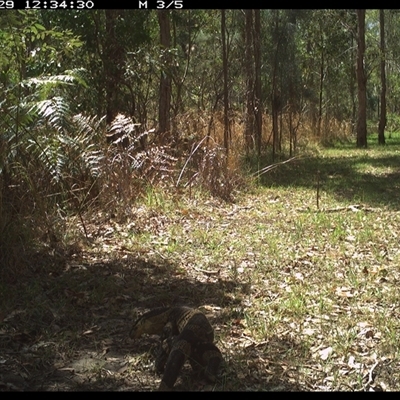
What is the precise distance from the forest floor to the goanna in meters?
0.10

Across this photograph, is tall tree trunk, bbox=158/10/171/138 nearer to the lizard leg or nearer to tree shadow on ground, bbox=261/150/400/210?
tree shadow on ground, bbox=261/150/400/210

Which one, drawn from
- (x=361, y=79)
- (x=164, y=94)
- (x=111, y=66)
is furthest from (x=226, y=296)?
(x=361, y=79)

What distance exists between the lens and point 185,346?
3.51 metres

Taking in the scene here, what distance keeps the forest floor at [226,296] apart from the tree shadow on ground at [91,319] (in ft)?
0.04

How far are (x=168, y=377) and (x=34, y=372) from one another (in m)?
0.96

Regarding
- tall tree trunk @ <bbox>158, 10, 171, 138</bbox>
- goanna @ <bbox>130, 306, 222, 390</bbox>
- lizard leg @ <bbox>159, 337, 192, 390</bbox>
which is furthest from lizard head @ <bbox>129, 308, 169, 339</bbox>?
tall tree trunk @ <bbox>158, 10, 171, 138</bbox>

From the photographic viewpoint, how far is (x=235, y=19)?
2038cm

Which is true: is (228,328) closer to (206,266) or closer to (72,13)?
(206,266)

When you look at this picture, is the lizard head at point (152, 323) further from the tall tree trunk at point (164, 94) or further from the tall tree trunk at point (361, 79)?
the tall tree trunk at point (361, 79)

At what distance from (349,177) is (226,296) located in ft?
26.4

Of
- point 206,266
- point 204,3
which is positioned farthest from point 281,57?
point 206,266

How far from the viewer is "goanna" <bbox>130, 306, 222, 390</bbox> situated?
3418mm

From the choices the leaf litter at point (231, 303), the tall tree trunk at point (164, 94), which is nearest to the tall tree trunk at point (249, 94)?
the tall tree trunk at point (164, 94)

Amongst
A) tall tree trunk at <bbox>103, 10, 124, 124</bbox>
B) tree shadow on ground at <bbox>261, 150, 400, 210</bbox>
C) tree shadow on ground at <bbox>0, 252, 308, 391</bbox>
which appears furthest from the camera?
tall tree trunk at <bbox>103, 10, 124, 124</bbox>
